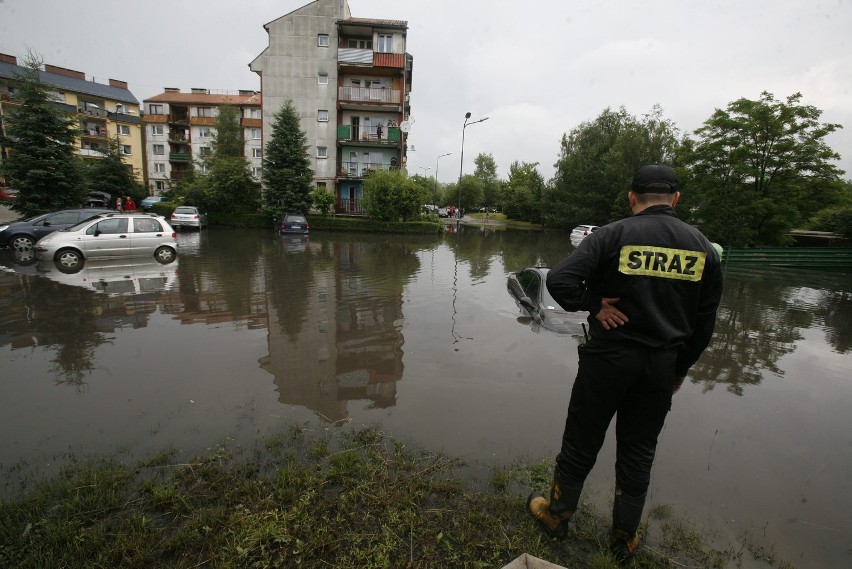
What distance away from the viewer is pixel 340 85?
1368 inches

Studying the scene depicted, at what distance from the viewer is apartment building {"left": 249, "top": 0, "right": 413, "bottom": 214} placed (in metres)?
33.4

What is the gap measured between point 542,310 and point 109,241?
13.4 metres

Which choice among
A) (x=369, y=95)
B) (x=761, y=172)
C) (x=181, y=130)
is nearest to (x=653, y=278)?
(x=761, y=172)

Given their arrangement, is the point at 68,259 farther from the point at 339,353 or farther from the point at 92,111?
the point at 92,111

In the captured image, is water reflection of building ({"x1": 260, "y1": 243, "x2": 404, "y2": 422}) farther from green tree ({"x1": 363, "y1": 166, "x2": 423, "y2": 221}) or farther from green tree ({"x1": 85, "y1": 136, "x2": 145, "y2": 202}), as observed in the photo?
green tree ({"x1": 85, "y1": 136, "x2": 145, "y2": 202})

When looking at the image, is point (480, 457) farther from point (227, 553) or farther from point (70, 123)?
point (70, 123)

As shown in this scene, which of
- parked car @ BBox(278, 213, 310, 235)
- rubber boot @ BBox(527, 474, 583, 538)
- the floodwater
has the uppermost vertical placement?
parked car @ BBox(278, 213, 310, 235)

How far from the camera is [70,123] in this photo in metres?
19.7

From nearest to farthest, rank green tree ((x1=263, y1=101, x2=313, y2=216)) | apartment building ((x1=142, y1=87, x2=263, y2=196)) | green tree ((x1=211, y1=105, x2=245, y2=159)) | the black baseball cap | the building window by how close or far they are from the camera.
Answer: the black baseball cap
green tree ((x1=263, y1=101, x2=313, y2=216))
the building window
green tree ((x1=211, y1=105, x2=245, y2=159))
apartment building ((x1=142, y1=87, x2=263, y2=196))

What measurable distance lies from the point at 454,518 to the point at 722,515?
2195mm

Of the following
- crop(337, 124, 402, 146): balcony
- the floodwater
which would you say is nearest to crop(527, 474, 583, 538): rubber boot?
the floodwater

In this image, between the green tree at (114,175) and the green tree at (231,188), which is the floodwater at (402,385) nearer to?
the green tree at (231,188)

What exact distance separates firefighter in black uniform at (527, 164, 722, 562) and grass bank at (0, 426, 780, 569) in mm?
550

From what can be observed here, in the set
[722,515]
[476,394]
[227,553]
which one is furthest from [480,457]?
[227,553]
